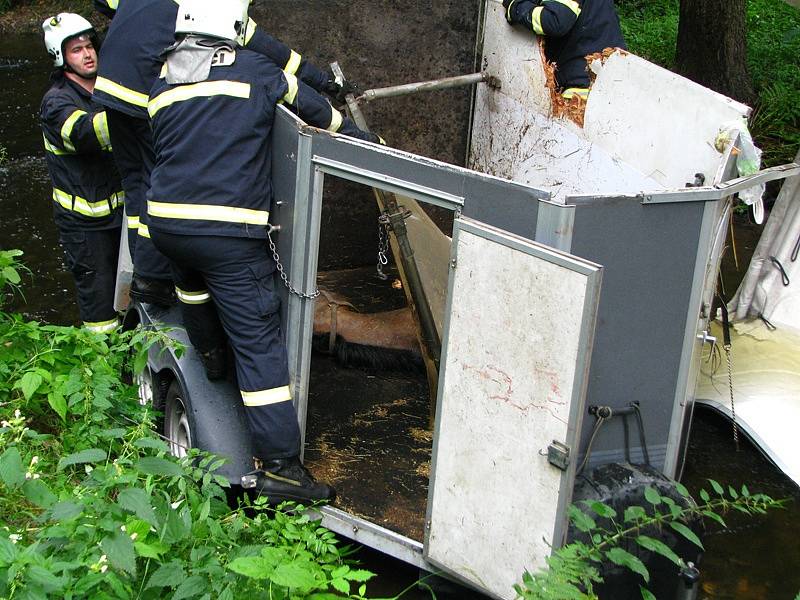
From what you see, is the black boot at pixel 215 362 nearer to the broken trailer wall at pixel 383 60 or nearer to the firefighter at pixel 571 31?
the broken trailer wall at pixel 383 60

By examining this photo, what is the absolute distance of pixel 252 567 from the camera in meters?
2.64

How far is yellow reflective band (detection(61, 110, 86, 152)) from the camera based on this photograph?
4719 millimetres

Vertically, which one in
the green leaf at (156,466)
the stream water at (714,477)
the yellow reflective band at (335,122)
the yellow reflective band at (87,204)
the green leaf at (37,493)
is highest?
the yellow reflective band at (335,122)

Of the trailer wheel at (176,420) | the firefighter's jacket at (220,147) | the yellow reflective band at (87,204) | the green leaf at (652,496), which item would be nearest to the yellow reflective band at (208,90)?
the firefighter's jacket at (220,147)

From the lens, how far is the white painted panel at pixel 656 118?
3.98 metres

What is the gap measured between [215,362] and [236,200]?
0.72m

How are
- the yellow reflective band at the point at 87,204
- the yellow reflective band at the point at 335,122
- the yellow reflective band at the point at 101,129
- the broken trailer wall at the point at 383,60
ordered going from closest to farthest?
the yellow reflective band at the point at 335,122
the yellow reflective band at the point at 101,129
the yellow reflective band at the point at 87,204
the broken trailer wall at the point at 383,60

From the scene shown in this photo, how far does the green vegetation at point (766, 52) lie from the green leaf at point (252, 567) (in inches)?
244

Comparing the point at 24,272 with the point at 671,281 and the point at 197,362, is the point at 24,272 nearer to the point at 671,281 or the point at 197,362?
the point at 197,362

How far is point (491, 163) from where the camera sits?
18.9ft

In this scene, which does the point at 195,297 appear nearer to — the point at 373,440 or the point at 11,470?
the point at 373,440

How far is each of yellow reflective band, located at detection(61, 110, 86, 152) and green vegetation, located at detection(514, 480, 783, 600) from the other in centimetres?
312

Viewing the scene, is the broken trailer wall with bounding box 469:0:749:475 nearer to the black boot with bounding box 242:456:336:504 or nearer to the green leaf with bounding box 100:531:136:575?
the black boot with bounding box 242:456:336:504

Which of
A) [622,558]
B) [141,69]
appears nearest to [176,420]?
[141,69]
